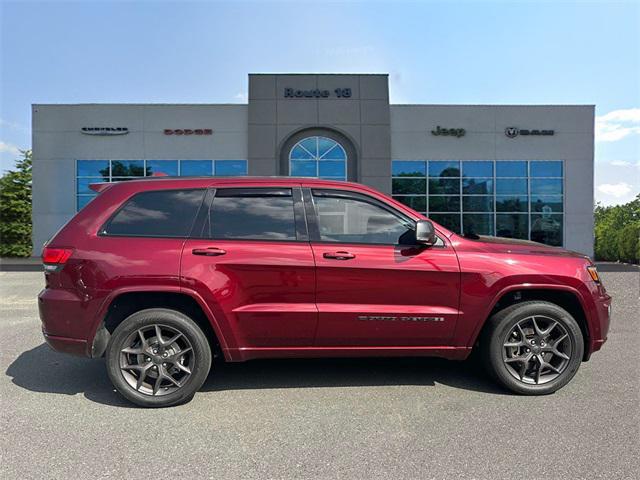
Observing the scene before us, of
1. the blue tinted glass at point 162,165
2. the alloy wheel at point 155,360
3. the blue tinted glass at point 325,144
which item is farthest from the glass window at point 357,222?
the blue tinted glass at point 162,165

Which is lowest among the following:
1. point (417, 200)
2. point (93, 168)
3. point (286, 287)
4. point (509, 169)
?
point (286, 287)

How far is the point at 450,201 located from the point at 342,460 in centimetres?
1868

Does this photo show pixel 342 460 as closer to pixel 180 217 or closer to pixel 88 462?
pixel 88 462

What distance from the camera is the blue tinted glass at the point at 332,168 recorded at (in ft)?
64.9

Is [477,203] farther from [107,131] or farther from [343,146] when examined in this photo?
[107,131]

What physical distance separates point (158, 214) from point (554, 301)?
145 inches

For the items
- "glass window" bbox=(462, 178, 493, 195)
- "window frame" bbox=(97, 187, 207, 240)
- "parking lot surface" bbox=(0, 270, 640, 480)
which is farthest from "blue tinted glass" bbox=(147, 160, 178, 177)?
"window frame" bbox=(97, 187, 207, 240)

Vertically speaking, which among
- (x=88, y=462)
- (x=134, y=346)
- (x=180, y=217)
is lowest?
(x=88, y=462)

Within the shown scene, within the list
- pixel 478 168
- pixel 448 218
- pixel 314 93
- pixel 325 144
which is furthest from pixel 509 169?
pixel 314 93

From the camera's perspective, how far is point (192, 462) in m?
2.58

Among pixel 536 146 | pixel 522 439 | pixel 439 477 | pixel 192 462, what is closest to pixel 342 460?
pixel 439 477

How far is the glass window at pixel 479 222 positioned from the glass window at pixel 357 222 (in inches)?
689

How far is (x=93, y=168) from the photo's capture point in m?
19.9

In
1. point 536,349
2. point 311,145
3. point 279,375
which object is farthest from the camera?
point 311,145
